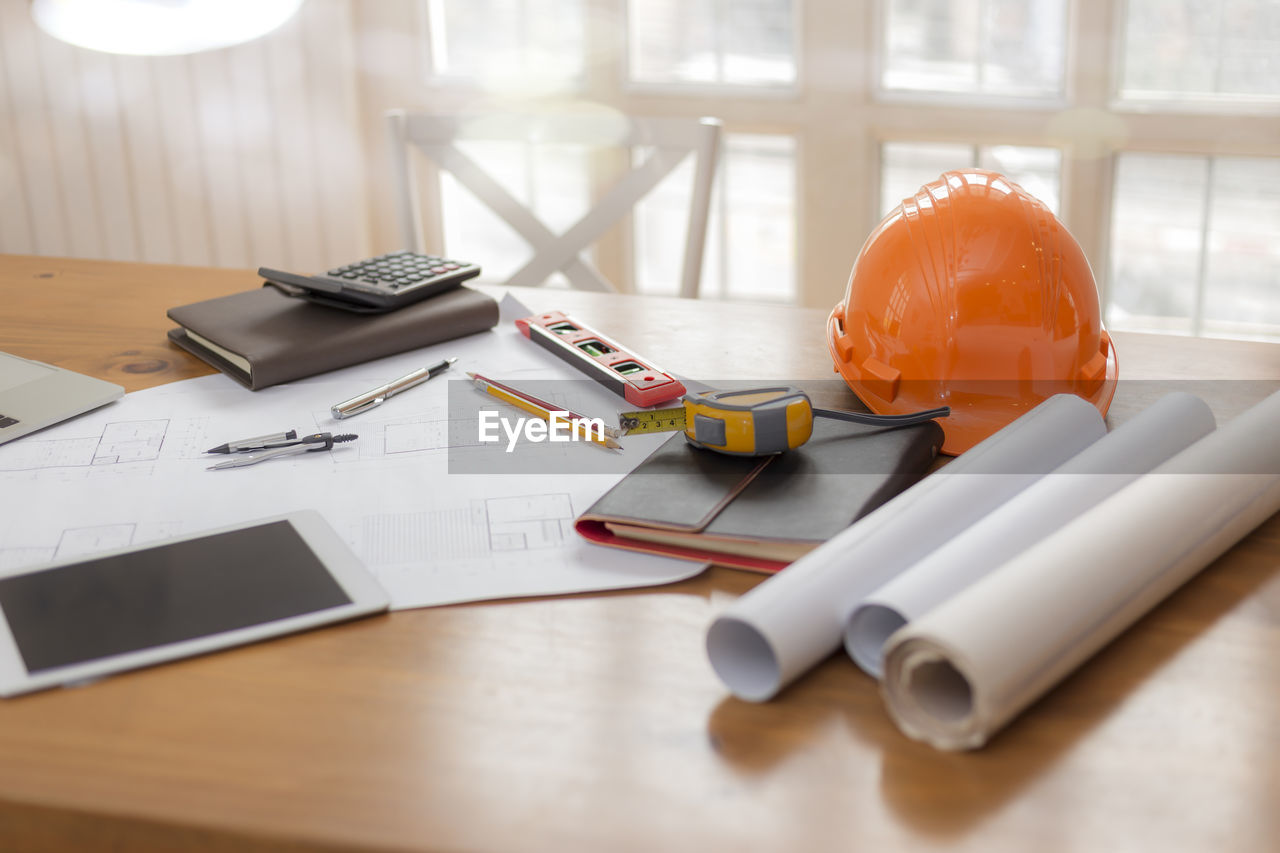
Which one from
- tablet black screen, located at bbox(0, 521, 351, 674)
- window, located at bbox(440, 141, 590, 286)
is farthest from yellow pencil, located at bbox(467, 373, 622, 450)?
window, located at bbox(440, 141, 590, 286)

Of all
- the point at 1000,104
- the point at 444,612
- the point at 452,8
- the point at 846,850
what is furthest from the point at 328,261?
the point at 846,850

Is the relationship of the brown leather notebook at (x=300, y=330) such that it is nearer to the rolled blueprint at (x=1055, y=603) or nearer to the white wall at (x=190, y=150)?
the rolled blueprint at (x=1055, y=603)

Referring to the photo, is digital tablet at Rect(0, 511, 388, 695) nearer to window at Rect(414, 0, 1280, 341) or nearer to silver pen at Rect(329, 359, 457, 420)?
silver pen at Rect(329, 359, 457, 420)

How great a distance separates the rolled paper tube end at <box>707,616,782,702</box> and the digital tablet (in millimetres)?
203

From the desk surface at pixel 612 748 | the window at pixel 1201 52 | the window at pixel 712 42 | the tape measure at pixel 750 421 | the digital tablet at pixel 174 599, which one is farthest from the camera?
the window at pixel 712 42

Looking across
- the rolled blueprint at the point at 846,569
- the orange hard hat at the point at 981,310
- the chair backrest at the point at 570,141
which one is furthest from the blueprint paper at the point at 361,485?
the chair backrest at the point at 570,141

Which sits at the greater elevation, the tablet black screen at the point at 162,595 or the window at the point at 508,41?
the window at the point at 508,41

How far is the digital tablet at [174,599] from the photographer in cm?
59

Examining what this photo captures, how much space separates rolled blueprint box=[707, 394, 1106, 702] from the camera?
0.54 m

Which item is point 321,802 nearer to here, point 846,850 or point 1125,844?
point 846,850

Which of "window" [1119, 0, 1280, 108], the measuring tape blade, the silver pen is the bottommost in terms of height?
the measuring tape blade

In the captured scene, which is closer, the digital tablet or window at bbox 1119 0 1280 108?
the digital tablet

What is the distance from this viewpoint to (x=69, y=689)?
57 centimetres

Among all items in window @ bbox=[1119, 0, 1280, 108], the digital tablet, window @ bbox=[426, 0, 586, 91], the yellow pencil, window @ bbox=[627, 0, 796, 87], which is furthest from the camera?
window @ bbox=[426, 0, 586, 91]
